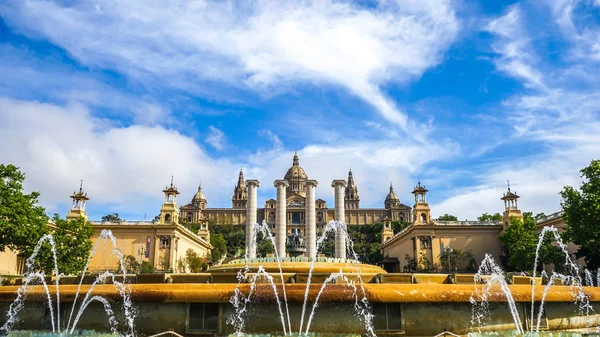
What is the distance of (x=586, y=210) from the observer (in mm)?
33406

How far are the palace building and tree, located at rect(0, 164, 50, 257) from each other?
347 feet

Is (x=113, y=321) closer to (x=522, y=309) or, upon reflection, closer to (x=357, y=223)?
(x=522, y=309)

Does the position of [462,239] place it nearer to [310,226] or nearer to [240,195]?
[310,226]

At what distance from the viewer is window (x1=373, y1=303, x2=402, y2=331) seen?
9742 mm

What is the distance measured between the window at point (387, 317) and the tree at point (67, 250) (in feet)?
115

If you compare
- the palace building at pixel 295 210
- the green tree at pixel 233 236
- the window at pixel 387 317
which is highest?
the palace building at pixel 295 210

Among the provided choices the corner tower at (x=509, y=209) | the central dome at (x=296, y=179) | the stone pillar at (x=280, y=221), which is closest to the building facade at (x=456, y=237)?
the corner tower at (x=509, y=209)

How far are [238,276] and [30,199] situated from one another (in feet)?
98.8

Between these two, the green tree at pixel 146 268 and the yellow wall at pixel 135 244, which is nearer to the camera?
the green tree at pixel 146 268

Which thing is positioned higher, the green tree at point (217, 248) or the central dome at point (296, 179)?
the central dome at point (296, 179)

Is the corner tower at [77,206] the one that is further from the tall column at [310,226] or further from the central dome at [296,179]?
the central dome at [296,179]

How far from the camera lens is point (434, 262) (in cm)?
6322

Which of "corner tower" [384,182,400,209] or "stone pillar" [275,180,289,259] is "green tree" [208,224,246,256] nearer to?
"corner tower" [384,182,400,209]

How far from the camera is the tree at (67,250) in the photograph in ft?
123
